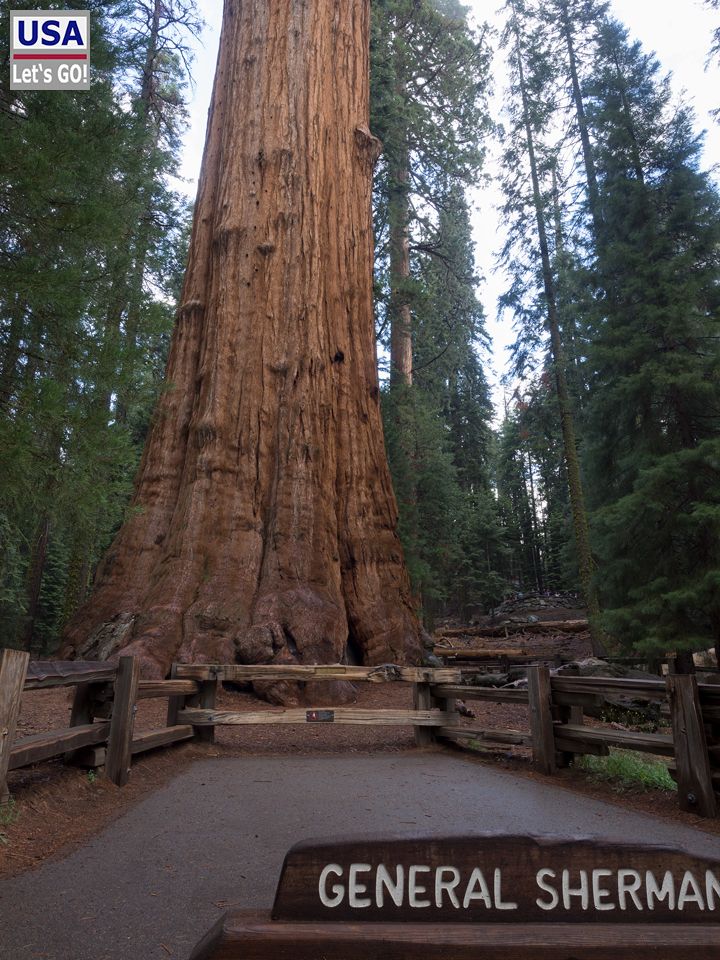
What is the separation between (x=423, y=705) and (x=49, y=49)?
7.47m

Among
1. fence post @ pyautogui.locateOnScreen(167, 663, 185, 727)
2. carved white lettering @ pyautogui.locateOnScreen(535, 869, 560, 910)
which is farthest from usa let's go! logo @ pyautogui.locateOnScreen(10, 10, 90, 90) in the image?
carved white lettering @ pyautogui.locateOnScreen(535, 869, 560, 910)

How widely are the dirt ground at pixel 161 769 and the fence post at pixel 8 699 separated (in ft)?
1.16

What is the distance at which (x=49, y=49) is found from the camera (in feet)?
17.4

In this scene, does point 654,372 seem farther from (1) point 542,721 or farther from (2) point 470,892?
(2) point 470,892

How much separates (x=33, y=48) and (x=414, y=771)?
710 centimetres

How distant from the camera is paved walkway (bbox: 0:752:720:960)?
2627 millimetres

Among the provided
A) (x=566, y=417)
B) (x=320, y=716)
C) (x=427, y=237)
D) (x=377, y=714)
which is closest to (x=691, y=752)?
(x=377, y=714)

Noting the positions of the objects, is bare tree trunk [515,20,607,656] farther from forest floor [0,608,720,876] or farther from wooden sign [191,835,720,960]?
wooden sign [191,835,720,960]

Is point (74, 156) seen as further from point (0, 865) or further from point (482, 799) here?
point (482, 799)

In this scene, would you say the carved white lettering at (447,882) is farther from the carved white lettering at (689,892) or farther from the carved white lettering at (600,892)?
the carved white lettering at (689,892)

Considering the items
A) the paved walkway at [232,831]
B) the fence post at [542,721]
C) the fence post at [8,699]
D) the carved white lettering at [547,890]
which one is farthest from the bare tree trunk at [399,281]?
the carved white lettering at [547,890]

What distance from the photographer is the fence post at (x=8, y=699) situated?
12.2 feet

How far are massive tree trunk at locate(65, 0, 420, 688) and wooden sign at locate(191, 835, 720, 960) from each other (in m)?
7.24

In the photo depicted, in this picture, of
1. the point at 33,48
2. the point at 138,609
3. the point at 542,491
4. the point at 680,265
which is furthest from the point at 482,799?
the point at 542,491
